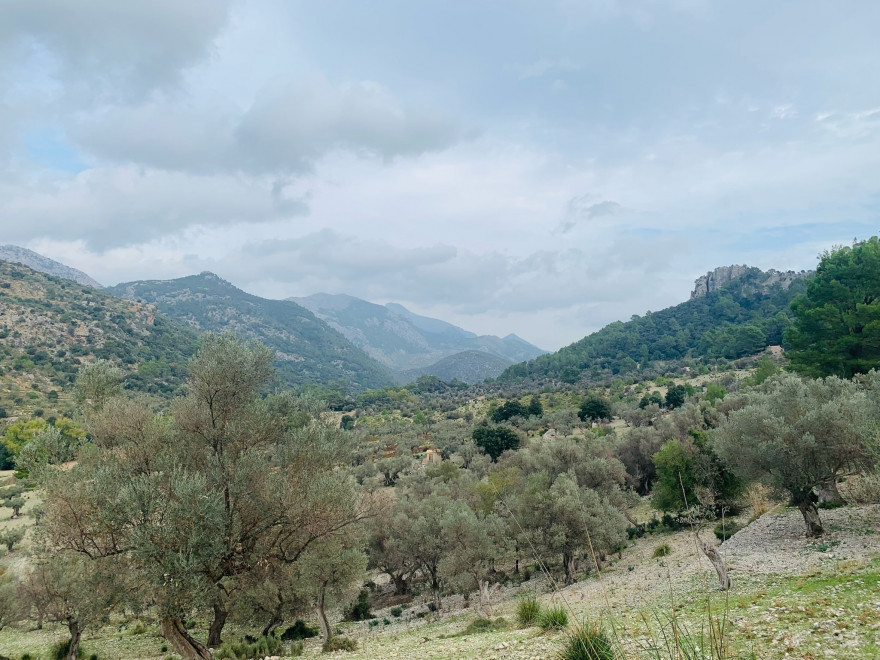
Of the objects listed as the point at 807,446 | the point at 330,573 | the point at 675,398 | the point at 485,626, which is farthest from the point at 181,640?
the point at 675,398

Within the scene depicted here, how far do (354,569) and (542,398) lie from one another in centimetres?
7745

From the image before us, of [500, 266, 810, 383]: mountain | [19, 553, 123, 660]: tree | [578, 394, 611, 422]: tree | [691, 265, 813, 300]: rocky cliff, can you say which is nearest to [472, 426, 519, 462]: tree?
[578, 394, 611, 422]: tree

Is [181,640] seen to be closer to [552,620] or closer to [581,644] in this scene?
[552,620]

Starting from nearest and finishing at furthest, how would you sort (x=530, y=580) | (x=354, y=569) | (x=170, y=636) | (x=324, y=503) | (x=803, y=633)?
(x=803, y=633)
(x=170, y=636)
(x=324, y=503)
(x=354, y=569)
(x=530, y=580)

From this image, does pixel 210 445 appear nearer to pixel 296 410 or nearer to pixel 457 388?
pixel 296 410

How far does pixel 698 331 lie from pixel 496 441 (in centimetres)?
10065

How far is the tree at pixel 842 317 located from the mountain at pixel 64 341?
3095 inches

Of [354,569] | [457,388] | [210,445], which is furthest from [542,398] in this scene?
[210,445]

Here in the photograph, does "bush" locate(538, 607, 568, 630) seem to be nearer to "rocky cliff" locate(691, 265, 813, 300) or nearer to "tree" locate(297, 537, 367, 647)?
"tree" locate(297, 537, 367, 647)

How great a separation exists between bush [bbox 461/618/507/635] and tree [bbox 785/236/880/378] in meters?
31.2

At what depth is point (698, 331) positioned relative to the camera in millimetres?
128875

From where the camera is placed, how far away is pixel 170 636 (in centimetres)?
1194

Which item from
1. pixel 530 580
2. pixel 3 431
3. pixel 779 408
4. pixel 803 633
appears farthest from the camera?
pixel 3 431

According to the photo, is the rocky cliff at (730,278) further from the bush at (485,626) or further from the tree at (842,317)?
the bush at (485,626)
